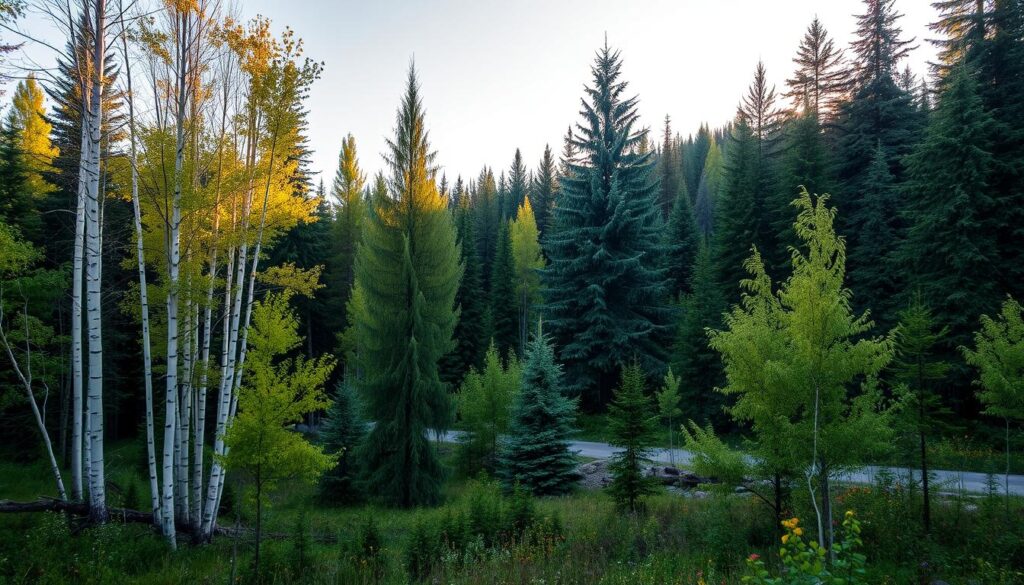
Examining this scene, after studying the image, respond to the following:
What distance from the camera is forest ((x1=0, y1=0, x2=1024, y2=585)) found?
7629mm

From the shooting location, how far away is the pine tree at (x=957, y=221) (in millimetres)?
15164

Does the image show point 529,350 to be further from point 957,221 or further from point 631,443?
point 957,221

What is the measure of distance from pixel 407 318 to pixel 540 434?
5.52 m

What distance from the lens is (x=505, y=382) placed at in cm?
1880

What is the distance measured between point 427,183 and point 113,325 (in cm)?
1846

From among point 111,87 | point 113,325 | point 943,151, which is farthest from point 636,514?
point 113,325

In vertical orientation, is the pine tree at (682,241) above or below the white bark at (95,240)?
above

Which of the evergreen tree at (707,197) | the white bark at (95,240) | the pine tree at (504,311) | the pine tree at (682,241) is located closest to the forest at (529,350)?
the white bark at (95,240)

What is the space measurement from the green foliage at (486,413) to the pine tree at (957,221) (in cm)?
1454

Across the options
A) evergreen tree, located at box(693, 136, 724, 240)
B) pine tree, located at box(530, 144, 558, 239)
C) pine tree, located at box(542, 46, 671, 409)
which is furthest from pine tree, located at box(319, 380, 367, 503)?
evergreen tree, located at box(693, 136, 724, 240)

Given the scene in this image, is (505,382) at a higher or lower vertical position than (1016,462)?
higher

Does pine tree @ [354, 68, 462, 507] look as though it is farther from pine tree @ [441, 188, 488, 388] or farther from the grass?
pine tree @ [441, 188, 488, 388]

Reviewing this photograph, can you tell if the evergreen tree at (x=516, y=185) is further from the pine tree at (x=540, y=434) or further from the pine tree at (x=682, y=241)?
the pine tree at (x=540, y=434)

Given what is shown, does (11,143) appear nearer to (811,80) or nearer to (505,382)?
(505,382)
